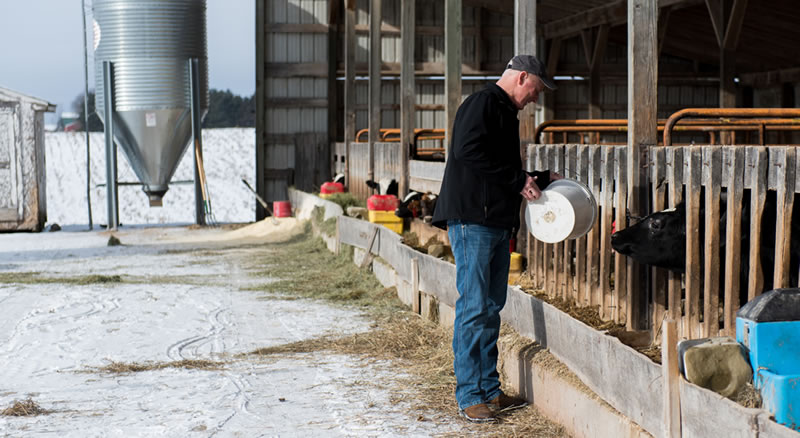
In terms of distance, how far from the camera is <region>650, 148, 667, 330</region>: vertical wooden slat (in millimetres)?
5613

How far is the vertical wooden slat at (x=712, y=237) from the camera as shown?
5047 mm

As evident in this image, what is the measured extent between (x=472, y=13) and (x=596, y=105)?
350 centimetres

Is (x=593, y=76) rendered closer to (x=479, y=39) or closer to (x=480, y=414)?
(x=479, y=39)

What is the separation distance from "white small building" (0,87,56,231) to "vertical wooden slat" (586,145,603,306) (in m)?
14.7

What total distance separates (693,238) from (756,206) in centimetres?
58

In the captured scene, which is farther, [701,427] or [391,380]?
[391,380]

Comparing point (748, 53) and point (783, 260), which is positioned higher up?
point (748, 53)

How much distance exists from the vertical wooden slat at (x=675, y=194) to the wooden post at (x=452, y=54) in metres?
4.40

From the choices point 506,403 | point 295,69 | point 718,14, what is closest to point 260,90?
point 295,69

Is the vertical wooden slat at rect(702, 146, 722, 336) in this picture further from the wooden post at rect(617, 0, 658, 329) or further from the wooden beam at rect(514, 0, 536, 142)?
the wooden beam at rect(514, 0, 536, 142)

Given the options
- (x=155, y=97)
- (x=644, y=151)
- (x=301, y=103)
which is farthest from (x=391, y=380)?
(x=301, y=103)

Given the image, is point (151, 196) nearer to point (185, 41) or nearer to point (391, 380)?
point (185, 41)

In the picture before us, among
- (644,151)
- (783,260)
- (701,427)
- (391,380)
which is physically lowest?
(391,380)

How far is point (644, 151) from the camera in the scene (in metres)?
5.75
